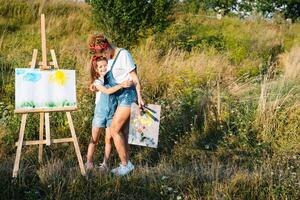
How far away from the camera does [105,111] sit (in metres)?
Answer: 6.05

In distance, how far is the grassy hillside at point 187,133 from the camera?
17.7ft

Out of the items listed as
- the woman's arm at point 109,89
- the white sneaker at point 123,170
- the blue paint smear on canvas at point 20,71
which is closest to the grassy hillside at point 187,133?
the white sneaker at point 123,170

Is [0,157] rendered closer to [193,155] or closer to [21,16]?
Result: [193,155]

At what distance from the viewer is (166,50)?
42.5 feet

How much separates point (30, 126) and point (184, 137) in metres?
2.20

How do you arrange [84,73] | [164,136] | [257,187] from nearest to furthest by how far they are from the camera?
1. [257,187]
2. [164,136]
3. [84,73]

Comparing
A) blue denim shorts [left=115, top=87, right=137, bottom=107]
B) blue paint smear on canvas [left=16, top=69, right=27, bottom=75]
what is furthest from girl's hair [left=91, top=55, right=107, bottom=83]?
blue paint smear on canvas [left=16, top=69, right=27, bottom=75]

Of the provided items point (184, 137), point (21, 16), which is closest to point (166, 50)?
point (184, 137)

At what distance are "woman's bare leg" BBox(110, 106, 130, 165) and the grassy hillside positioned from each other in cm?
30

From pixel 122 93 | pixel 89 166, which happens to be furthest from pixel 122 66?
pixel 89 166

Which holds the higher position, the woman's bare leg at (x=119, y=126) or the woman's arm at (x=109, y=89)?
the woman's arm at (x=109, y=89)

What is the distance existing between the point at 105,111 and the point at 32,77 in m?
0.92

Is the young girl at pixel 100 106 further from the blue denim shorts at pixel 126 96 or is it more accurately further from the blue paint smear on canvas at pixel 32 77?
the blue paint smear on canvas at pixel 32 77

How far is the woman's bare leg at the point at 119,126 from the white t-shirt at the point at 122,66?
34 centimetres
